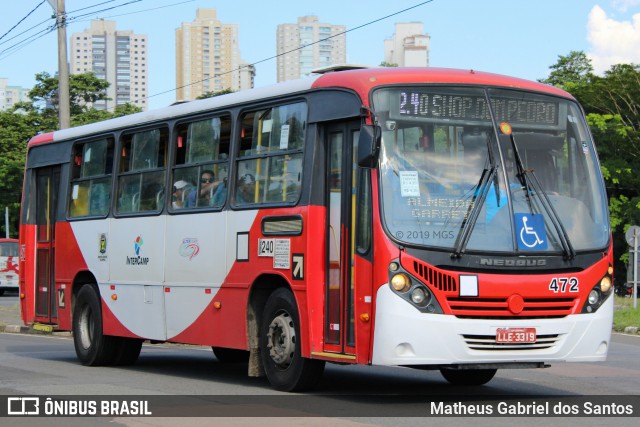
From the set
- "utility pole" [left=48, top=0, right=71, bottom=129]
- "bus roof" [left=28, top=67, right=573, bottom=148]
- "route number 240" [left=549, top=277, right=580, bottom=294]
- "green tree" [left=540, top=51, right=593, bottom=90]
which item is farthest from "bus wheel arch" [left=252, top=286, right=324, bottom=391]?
"green tree" [left=540, top=51, right=593, bottom=90]

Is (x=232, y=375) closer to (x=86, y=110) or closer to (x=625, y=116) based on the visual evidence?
(x=625, y=116)

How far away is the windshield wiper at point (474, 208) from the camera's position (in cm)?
1070

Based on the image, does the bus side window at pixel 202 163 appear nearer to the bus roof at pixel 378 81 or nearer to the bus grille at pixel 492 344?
the bus roof at pixel 378 81

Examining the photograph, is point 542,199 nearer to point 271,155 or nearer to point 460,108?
point 460,108

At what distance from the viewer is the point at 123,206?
16.1 meters

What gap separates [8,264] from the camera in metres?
51.3

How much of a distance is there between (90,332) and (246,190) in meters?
4.86

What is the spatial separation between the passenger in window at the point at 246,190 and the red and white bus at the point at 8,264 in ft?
125

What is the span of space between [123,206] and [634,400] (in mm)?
7512

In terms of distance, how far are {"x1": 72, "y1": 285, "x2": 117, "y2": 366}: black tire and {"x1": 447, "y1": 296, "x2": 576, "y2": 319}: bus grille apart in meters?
7.18

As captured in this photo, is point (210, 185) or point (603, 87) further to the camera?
point (603, 87)

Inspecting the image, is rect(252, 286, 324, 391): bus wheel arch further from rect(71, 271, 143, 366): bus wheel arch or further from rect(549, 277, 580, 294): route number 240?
rect(71, 271, 143, 366): bus wheel arch

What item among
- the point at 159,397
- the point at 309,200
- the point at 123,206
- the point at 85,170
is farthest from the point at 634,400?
the point at 85,170

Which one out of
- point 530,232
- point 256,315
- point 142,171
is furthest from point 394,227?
point 142,171
